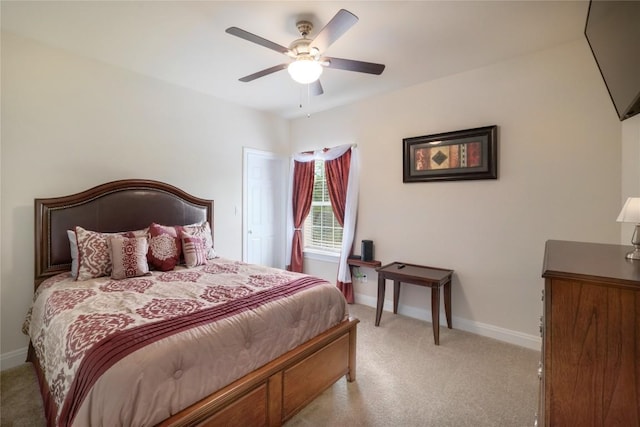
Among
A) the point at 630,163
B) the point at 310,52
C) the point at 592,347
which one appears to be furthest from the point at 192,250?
the point at 630,163

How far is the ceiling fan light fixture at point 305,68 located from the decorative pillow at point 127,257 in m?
1.94

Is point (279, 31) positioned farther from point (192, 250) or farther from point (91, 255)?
point (91, 255)

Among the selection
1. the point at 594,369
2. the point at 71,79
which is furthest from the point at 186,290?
the point at 71,79

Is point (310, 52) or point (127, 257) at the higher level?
point (310, 52)

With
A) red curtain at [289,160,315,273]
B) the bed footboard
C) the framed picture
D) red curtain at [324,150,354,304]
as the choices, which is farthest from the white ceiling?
the bed footboard

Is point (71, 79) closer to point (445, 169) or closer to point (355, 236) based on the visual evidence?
point (355, 236)

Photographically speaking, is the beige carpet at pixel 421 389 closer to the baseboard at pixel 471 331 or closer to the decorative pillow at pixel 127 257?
the baseboard at pixel 471 331

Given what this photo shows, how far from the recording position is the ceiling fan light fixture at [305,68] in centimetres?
209

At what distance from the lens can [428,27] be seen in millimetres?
2301

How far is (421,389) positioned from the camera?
2.16 meters

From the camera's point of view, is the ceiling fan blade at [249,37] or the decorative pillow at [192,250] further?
the decorative pillow at [192,250]

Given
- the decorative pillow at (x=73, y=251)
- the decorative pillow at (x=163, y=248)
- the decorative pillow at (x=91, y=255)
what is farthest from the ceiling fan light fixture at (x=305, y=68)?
the decorative pillow at (x=73, y=251)

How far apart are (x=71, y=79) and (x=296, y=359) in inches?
125

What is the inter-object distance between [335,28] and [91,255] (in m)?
2.55
